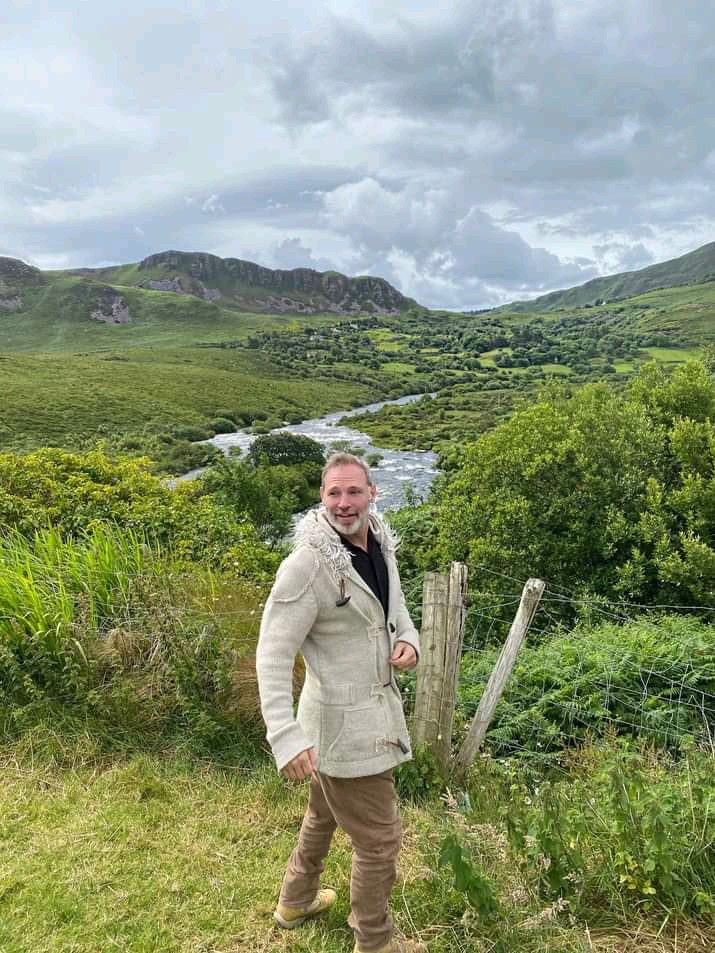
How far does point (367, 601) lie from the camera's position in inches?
100

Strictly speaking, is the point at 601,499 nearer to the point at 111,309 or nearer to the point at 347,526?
the point at 347,526

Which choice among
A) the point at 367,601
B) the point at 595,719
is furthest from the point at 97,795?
the point at 595,719

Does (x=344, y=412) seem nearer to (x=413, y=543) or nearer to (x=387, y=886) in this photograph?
(x=413, y=543)

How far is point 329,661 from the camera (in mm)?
2498

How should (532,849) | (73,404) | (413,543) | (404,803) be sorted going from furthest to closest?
(73,404) → (413,543) → (404,803) → (532,849)

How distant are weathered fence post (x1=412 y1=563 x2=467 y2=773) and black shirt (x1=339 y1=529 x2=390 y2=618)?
136 centimetres

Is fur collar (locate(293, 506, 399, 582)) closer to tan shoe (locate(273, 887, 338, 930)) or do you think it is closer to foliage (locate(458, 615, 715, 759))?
tan shoe (locate(273, 887, 338, 930))

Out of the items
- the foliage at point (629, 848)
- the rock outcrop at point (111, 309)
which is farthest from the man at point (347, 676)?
the rock outcrop at point (111, 309)

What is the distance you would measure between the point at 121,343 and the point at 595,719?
562 ft

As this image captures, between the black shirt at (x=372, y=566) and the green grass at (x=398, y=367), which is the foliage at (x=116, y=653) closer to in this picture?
the black shirt at (x=372, y=566)

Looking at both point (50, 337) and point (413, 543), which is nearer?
point (413, 543)

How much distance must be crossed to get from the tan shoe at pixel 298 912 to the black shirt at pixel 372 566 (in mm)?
1580

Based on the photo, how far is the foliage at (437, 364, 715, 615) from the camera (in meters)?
9.99

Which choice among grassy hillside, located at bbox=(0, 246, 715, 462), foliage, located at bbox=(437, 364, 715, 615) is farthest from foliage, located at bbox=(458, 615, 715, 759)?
grassy hillside, located at bbox=(0, 246, 715, 462)
